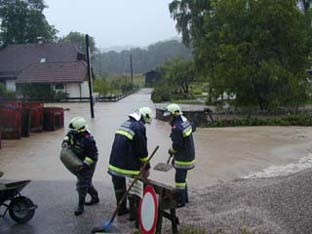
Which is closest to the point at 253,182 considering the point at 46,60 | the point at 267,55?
the point at 267,55

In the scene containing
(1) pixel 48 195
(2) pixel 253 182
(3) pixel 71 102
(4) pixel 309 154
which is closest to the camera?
(1) pixel 48 195

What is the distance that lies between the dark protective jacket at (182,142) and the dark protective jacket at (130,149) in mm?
731

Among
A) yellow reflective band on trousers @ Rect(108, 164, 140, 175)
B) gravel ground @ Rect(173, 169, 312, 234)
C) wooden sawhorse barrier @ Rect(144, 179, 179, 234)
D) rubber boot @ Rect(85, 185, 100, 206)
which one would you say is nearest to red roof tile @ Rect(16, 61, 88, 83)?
gravel ground @ Rect(173, 169, 312, 234)

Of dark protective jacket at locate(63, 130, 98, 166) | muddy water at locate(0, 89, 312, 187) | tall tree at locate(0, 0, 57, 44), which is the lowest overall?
muddy water at locate(0, 89, 312, 187)

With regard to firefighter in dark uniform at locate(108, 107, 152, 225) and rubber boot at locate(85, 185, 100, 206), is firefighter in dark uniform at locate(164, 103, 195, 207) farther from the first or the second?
rubber boot at locate(85, 185, 100, 206)

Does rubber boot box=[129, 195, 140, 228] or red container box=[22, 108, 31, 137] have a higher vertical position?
red container box=[22, 108, 31, 137]

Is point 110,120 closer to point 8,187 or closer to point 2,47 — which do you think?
point 8,187

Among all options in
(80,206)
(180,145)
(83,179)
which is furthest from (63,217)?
(180,145)

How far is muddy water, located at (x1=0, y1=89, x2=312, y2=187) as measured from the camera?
1228cm

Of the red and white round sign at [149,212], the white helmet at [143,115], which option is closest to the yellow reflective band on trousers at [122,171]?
the white helmet at [143,115]

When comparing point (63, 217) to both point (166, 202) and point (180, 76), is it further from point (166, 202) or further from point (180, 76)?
point (180, 76)

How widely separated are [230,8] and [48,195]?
22308 mm

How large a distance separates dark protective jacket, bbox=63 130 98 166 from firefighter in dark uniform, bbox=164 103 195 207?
1.31m

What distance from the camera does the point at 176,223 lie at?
7.03m
